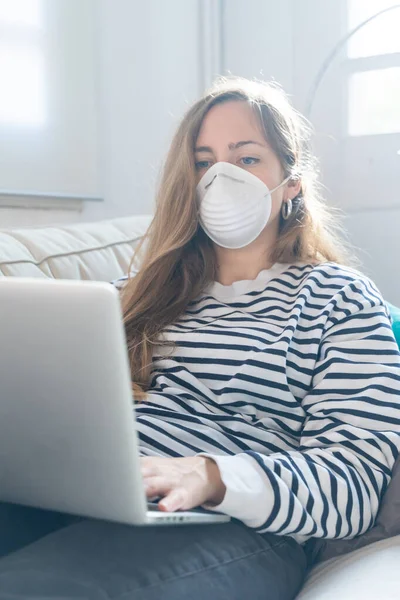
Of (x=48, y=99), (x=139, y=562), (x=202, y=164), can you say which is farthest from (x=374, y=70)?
(x=139, y=562)

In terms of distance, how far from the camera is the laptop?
2.47 feet

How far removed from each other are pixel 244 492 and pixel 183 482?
7 centimetres

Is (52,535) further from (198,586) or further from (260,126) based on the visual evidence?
(260,126)

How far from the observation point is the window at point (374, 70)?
82.7 inches

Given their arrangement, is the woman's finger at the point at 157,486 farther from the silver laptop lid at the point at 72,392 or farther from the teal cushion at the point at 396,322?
the teal cushion at the point at 396,322

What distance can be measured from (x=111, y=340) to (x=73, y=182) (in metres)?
1.58

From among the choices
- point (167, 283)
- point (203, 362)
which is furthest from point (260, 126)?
point (203, 362)

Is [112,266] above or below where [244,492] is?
above

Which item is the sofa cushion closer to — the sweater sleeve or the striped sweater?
the striped sweater

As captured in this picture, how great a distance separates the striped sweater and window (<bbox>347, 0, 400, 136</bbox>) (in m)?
0.90

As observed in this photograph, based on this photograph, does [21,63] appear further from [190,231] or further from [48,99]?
[190,231]

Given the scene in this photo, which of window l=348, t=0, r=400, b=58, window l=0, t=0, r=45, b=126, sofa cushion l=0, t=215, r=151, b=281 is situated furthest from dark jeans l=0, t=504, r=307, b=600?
window l=348, t=0, r=400, b=58

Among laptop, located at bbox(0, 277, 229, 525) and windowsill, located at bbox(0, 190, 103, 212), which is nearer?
laptop, located at bbox(0, 277, 229, 525)

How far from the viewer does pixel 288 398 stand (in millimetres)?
1188
